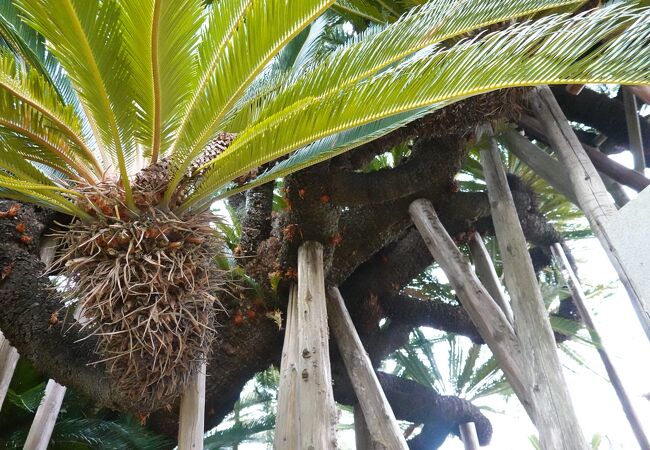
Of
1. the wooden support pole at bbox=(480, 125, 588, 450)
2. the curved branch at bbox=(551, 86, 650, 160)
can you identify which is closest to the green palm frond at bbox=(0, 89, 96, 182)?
the wooden support pole at bbox=(480, 125, 588, 450)

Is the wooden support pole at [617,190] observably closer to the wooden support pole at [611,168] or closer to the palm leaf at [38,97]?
the wooden support pole at [611,168]

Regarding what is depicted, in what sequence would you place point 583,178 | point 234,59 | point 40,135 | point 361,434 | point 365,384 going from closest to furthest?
point 234,59 < point 40,135 < point 583,178 < point 365,384 < point 361,434

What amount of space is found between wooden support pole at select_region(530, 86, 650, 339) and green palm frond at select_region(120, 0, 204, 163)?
1.95 meters

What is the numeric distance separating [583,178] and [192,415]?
8.56 ft

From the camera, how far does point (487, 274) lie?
4.57 meters

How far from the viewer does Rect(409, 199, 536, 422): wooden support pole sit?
11.5 ft

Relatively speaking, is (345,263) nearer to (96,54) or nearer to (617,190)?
(617,190)

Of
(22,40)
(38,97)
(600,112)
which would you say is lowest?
(38,97)

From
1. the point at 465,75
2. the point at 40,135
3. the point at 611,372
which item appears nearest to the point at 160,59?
the point at 40,135

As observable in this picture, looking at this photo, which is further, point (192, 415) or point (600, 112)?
point (600, 112)

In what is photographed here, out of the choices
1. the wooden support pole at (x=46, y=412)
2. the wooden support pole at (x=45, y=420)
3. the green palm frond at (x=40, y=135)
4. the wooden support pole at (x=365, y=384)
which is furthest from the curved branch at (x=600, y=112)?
the wooden support pole at (x=45, y=420)

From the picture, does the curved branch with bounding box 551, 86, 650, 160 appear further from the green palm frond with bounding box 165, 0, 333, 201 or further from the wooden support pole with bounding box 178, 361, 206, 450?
the wooden support pole with bounding box 178, 361, 206, 450

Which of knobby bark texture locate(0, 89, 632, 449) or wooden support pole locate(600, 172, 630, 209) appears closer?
knobby bark texture locate(0, 89, 632, 449)

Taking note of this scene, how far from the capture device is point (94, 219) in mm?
2787
